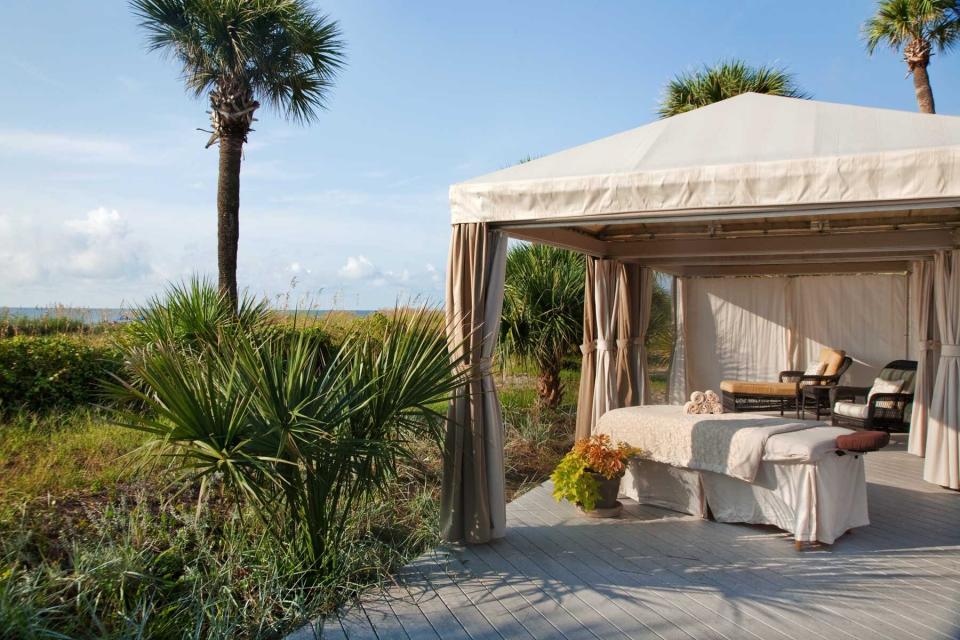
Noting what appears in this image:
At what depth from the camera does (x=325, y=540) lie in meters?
3.71

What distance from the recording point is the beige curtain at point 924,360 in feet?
24.1

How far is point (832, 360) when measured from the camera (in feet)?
32.8

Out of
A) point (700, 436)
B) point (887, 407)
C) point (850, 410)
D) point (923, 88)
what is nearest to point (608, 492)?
point (700, 436)

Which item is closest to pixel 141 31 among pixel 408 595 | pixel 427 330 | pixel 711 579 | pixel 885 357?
pixel 427 330

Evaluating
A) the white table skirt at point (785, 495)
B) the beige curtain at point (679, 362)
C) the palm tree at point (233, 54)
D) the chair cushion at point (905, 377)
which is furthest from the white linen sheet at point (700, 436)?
the palm tree at point (233, 54)

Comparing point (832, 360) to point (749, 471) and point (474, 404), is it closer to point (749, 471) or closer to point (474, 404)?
point (749, 471)

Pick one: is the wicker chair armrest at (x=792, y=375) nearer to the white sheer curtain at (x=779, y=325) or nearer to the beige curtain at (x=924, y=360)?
the white sheer curtain at (x=779, y=325)

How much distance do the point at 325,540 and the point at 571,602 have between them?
1.37m

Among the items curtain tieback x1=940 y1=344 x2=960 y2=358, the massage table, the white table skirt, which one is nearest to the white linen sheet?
the massage table

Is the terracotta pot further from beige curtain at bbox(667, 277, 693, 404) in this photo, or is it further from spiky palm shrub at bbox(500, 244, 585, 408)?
beige curtain at bbox(667, 277, 693, 404)

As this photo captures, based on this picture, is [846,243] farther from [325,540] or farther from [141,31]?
[141,31]

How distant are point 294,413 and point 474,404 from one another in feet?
5.51

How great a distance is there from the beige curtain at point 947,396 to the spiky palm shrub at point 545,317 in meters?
4.04

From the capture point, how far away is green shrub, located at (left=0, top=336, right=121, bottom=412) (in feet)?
21.4
